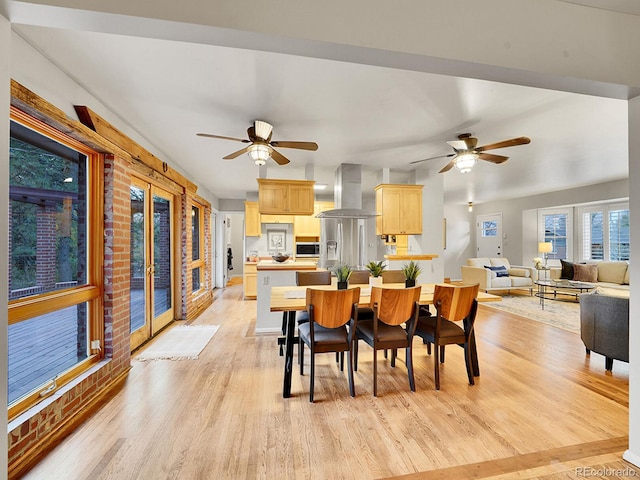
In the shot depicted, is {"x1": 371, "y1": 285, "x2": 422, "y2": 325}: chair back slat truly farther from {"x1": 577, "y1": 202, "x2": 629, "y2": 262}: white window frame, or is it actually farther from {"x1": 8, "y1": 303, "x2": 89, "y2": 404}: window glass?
{"x1": 577, "y1": 202, "x2": 629, "y2": 262}: white window frame

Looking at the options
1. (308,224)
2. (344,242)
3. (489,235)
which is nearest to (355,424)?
(344,242)

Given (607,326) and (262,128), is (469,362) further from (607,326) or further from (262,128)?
(262,128)

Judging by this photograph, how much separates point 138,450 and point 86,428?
1.72ft

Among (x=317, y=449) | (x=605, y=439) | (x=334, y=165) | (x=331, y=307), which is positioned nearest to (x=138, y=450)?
(x=317, y=449)

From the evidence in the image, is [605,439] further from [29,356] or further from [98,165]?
[98,165]

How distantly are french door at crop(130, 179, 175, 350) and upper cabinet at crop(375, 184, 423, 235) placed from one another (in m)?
3.30

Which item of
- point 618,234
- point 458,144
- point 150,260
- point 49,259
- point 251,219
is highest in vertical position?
point 458,144

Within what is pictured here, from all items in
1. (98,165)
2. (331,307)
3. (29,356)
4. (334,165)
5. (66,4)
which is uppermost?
(334,165)

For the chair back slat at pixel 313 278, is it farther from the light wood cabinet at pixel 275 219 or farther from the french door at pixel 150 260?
the light wood cabinet at pixel 275 219

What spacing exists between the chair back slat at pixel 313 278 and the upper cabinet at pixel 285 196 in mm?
1367

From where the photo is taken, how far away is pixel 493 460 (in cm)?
173

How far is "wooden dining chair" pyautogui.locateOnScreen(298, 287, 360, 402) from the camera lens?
2344mm

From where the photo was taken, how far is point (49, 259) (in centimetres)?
210

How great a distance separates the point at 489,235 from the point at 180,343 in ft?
30.1
